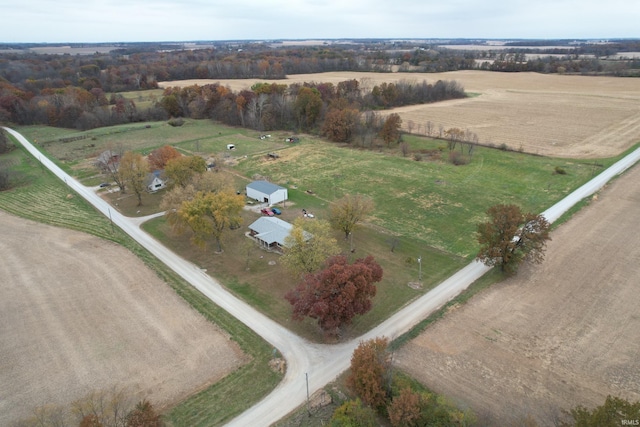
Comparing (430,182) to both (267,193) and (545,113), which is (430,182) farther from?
(545,113)

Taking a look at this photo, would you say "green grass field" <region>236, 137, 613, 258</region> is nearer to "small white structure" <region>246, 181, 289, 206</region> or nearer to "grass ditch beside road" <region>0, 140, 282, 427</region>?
"small white structure" <region>246, 181, 289, 206</region>

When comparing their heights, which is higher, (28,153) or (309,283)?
(309,283)

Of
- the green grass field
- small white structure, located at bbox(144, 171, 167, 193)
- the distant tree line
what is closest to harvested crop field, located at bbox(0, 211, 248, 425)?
small white structure, located at bbox(144, 171, 167, 193)

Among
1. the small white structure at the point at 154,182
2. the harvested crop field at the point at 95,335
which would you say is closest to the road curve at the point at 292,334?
the harvested crop field at the point at 95,335

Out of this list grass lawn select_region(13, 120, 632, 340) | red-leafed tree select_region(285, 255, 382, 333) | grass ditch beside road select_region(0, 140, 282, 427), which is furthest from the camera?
grass lawn select_region(13, 120, 632, 340)

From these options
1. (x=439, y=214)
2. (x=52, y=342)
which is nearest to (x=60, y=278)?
(x=52, y=342)

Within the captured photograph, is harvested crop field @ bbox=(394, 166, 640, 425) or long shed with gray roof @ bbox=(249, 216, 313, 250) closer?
harvested crop field @ bbox=(394, 166, 640, 425)

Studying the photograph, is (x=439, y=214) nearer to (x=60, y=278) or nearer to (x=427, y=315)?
(x=427, y=315)
